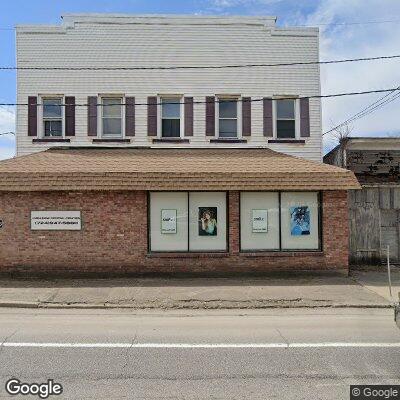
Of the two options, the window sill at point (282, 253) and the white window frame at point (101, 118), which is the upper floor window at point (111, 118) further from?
the window sill at point (282, 253)

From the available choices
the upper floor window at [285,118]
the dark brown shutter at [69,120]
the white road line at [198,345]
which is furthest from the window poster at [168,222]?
the white road line at [198,345]

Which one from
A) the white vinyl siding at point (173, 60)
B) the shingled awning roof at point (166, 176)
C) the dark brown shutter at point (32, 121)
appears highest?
the white vinyl siding at point (173, 60)

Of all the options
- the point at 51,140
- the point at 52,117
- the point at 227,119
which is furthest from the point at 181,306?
the point at 52,117

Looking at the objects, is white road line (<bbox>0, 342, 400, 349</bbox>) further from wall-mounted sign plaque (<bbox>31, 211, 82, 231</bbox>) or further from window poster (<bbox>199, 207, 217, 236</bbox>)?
window poster (<bbox>199, 207, 217, 236</bbox>)

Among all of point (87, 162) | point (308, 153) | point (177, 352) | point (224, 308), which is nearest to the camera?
point (177, 352)

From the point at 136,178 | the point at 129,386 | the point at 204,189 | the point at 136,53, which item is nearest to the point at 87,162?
the point at 136,178

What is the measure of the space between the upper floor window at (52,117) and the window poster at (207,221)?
22.5 feet

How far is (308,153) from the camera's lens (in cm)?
1730

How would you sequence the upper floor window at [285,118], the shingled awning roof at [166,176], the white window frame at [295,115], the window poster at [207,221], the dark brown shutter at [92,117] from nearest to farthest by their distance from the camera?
the shingled awning roof at [166,176]
the window poster at [207,221]
the dark brown shutter at [92,117]
the white window frame at [295,115]
the upper floor window at [285,118]

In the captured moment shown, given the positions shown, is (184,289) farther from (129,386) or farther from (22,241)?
(129,386)

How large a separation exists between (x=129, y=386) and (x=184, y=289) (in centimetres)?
629

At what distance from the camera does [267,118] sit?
17328 millimetres

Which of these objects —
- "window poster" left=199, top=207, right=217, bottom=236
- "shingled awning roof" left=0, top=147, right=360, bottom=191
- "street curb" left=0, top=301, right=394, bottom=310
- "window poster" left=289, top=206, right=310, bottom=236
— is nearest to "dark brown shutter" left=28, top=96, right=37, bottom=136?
"shingled awning roof" left=0, top=147, right=360, bottom=191

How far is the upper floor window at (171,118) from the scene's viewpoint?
1742 cm
